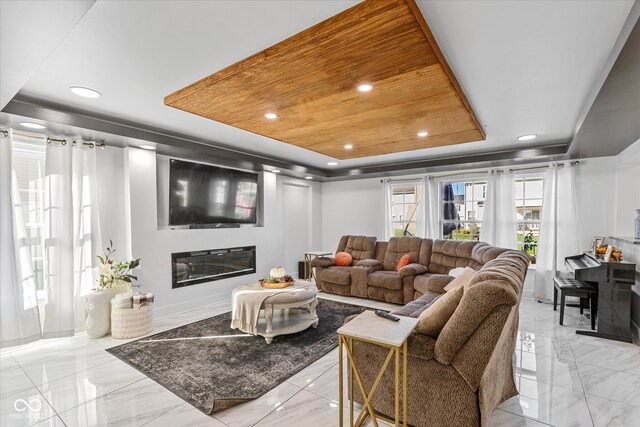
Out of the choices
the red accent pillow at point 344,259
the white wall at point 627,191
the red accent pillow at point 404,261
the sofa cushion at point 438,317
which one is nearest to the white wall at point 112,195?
the red accent pillow at point 344,259

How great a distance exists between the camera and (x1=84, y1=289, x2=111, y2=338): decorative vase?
3.29 m

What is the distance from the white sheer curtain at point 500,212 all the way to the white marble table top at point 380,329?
4.16 m

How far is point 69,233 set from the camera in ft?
11.0

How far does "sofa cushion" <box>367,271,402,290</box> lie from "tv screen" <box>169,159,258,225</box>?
235 centimetres

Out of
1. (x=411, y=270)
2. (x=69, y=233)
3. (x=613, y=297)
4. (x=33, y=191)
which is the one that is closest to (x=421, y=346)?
(x=411, y=270)

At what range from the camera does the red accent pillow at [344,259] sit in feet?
17.5

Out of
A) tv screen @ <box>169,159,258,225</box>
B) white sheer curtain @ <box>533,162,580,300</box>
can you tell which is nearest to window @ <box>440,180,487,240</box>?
white sheer curtain @ <box>533,162,580,300</box>

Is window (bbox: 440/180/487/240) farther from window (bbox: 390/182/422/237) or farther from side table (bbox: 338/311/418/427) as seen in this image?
side table (bbox: 338/311/418/427)

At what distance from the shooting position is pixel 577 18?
62.7 inches

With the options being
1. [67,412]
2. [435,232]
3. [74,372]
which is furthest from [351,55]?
[435,232]

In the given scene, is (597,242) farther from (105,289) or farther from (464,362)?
(105,289)

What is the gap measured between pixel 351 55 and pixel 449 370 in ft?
6.34

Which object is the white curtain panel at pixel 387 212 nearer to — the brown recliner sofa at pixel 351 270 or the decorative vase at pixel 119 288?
the brown recliner sofa at pixel 351 270

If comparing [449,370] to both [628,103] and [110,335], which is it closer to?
[628,103]
